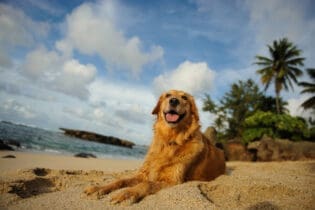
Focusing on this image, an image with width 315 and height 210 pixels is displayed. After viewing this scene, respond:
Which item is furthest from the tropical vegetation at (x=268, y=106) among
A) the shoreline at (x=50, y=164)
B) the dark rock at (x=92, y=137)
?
the dark rock at (x=92, y=137)

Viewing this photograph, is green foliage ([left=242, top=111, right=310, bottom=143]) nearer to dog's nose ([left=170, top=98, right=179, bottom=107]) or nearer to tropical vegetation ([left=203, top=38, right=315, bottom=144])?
tropical vegetation ([left=203, top=38, right=315, bottom=144])

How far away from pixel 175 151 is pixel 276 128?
25592 mm

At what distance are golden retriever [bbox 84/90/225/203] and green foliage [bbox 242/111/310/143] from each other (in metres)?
Result: 23.2

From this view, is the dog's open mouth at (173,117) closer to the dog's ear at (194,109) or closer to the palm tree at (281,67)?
the dog's ear at (194,109)

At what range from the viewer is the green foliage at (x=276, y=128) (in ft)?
85.9

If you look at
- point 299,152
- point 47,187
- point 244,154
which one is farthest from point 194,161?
point 244,154

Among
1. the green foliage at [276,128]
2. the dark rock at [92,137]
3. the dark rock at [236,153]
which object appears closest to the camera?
the dark rock at [236,153]

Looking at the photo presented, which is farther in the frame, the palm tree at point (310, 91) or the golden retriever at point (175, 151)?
the palm tree at point (310, 91)

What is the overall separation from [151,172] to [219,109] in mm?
35504

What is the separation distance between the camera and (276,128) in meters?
27.0

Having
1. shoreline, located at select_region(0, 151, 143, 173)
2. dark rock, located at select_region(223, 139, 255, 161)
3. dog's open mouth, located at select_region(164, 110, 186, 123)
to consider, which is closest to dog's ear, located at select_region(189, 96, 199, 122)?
dog's open mouth, located at select_region(164, 110, 186, 123)

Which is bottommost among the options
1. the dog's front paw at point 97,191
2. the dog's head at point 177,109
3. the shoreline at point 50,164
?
the shoreline at point 50,164

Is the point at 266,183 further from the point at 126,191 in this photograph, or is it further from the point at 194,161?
the point at 126,191

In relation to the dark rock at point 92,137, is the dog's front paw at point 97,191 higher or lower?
lower
